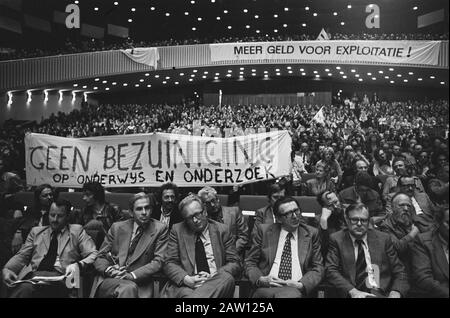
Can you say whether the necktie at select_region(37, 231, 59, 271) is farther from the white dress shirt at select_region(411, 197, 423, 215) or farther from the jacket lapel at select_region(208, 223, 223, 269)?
the white dress shirt at select_region(411, 197, 423, 215)

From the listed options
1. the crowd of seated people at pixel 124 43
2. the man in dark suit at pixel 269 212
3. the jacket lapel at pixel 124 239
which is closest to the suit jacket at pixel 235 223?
the man in dark suit at pixel 269 212

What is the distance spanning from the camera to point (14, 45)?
55.3 ft

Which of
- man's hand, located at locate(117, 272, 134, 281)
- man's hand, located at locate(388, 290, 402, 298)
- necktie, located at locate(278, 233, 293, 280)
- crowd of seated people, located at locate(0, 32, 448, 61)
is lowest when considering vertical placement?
man's hand, located at locate(388, 290, 402, 298)

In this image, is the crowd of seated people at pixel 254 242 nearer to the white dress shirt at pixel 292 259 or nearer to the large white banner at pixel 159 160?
the white dress shirt at pixel 292 259

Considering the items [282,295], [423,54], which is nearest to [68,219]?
[282,295]

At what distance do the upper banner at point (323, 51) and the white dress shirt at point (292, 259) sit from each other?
609 inches

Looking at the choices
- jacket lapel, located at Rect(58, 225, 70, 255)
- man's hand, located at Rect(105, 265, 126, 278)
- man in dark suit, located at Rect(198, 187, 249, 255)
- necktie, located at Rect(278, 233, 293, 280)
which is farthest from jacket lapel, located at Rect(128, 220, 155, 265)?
necktie, located at Rect(278, 233, 293, 280)

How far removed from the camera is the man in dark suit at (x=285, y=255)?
367 centimetres

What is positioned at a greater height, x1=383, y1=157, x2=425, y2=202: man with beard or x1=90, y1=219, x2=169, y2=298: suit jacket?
x1=383, y1=157, x2=425, y2=202: man with beard

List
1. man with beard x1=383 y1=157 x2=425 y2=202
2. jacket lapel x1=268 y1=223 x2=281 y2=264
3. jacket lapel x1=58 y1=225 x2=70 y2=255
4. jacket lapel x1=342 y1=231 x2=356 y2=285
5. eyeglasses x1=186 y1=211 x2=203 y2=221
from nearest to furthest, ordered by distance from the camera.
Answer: jacket lapel x1=342 y1=231 x2=356 y2=285, jacket lapel x1=268 y1=223 x2=281 y2=264, eyeglasses x1=186 y1=211 x2=203 y2=221, jacket lapel x1=58 y1=225 x2=70 y2=255, man with beard x1=383 y1=157 x2=425 y2=202

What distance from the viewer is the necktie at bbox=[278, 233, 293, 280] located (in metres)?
3.77

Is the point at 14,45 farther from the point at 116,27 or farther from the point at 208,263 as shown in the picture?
the point at 208,263

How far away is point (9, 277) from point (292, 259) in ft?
7.76

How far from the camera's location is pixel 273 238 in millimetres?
3902
